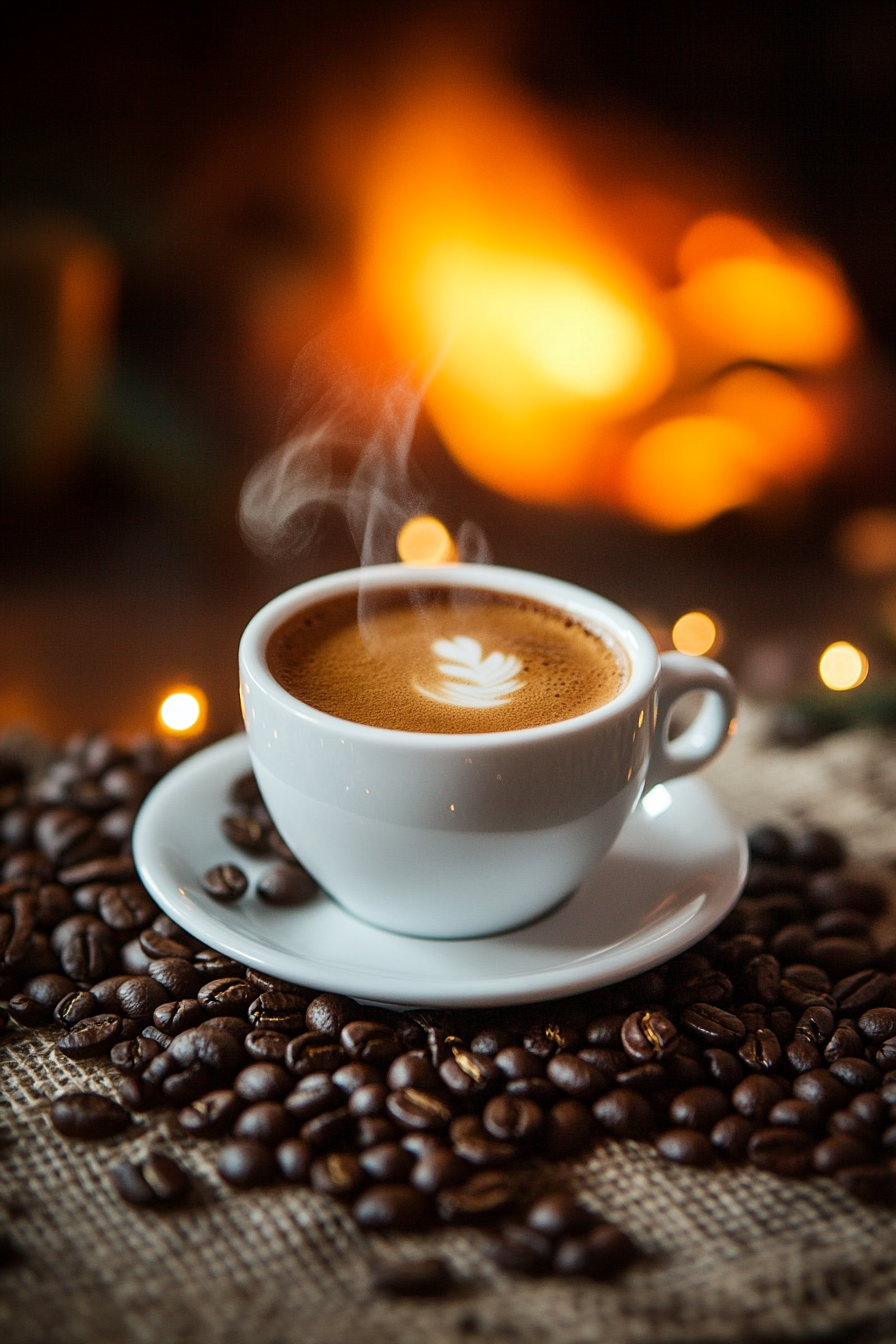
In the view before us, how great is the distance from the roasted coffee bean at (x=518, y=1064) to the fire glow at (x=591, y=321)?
6.20 ft

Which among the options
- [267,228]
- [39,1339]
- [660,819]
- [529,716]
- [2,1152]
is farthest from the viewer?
[267,228]

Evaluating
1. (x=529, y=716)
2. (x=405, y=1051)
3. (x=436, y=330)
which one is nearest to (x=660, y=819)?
(x=529, y=716)

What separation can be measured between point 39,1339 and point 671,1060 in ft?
1.73

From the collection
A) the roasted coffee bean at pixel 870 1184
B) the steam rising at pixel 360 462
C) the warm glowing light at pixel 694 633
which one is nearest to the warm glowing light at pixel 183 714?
the steam rising at pixel 360 462

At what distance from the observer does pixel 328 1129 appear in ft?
3.00

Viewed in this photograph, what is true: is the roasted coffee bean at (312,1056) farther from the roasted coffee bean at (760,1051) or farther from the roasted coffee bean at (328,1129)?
the roasted coffee bean at (760,1051)

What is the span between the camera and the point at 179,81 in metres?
2.57

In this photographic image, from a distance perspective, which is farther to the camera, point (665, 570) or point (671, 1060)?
point (665, 570)

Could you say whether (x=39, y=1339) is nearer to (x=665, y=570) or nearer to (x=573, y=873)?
(x=573, y=873)

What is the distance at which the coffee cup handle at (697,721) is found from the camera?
3.72 feet

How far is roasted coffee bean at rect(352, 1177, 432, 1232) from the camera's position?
0.85 metres

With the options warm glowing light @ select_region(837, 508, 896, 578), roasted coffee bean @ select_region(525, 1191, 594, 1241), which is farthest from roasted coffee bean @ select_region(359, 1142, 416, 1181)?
warm glowing light @ select_region(837, 508, 896, 578)

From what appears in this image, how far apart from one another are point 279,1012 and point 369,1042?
92mm

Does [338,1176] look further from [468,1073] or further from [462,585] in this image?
[462,585]
